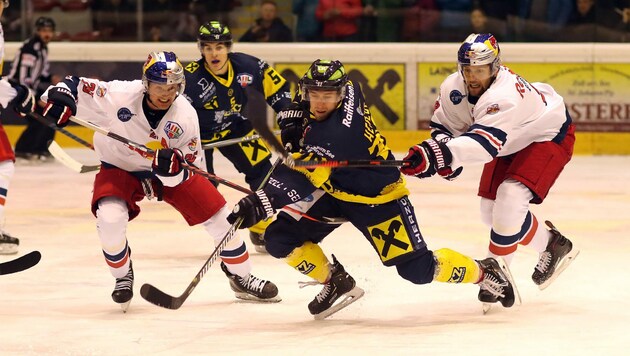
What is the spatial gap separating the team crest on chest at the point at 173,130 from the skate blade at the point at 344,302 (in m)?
0.85

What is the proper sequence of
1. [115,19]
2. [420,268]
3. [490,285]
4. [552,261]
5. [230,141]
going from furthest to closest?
[115,19] < [230,141] < [552,261] < [490,285] < [420,268]

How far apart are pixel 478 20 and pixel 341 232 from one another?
367 centimetres

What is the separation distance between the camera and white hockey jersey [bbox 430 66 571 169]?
4234 millimetres

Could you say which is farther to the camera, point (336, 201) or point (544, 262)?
point (544, 262)

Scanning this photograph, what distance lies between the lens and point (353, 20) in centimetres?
951

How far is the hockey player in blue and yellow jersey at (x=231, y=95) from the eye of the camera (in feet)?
18.8

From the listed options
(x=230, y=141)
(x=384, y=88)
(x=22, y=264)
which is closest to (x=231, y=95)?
(x=230, y=141)

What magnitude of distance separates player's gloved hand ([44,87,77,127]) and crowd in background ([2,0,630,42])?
507 cm

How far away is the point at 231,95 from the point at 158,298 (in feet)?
5.75

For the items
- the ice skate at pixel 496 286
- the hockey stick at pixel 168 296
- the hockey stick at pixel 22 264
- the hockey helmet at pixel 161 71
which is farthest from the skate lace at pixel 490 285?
the hockey stick at pixel 22 264

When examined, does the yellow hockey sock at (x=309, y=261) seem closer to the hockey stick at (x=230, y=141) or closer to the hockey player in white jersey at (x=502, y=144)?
the hockey player in white jersey at (x=502, y=144)

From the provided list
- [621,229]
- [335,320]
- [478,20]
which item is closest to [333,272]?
[335,320]

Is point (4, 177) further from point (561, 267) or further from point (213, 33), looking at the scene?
point (561, 267)

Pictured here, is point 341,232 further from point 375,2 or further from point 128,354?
point 375,2
